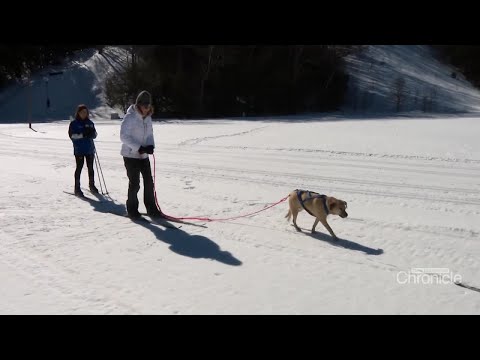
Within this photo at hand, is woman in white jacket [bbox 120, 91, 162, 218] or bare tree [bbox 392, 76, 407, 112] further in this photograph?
bare tree [bbox 392, 76, 407, 112]

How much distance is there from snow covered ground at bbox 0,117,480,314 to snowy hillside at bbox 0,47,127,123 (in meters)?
26.3

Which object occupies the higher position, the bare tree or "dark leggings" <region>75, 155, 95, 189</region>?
the bare tree

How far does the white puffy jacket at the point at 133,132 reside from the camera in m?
7.52

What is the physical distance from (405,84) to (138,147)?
44.4 meters

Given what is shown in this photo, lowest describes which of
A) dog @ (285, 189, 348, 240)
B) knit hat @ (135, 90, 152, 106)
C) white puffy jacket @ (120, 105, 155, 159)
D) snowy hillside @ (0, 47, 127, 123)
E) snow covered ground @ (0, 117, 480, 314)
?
snow covered ground @ (0, 117, 480, 314)

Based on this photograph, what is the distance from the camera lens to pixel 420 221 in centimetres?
771

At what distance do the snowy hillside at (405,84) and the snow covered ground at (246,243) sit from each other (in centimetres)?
3066

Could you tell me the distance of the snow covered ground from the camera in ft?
15.7

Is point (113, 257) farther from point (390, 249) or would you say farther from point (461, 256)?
point (461, 256)

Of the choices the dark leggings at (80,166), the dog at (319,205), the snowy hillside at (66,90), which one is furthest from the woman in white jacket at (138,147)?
the snowy hillside at (66,90)

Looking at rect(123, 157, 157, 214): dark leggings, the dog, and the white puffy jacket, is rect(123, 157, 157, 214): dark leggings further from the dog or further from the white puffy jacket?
the dog

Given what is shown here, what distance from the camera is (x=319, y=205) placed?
6.77 m

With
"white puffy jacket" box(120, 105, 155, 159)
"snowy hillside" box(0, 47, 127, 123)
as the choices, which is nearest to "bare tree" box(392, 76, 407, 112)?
"snowy hillside" box(0, 47, 127, 123)

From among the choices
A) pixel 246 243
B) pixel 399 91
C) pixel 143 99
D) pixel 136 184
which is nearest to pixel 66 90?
pixel 399 91
